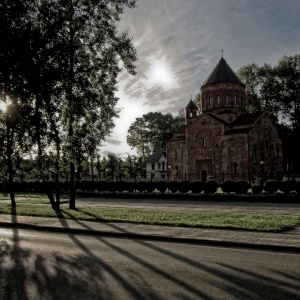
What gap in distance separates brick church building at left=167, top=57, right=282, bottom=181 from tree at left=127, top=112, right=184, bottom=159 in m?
32.9

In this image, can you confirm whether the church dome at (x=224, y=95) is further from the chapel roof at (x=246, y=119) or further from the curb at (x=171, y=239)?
the curb at (x=171, y=239)

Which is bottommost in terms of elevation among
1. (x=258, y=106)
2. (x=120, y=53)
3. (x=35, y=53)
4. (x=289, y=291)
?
(x=289, y=291)

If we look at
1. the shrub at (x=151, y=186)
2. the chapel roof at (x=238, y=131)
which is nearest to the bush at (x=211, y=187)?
the shrub at (x=151, y=186)

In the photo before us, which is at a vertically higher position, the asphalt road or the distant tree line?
the distant tree line

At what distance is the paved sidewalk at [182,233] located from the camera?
8125 mm

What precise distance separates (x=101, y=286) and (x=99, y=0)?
49.5ft

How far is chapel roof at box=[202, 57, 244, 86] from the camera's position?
49.8m

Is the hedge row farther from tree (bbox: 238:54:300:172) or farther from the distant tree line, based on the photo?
tree (bbox: 238:54:300:172)

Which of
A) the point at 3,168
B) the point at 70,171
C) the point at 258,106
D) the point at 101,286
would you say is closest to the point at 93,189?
the point at 3,168

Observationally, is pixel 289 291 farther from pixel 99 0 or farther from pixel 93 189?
pixel 93 189

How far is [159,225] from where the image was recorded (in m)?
11.4

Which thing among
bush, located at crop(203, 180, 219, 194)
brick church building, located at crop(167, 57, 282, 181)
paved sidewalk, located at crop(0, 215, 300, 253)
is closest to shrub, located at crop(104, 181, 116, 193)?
bush, located at crop(203, 180, 219, 194)

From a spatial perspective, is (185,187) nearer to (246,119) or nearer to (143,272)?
(143,272)

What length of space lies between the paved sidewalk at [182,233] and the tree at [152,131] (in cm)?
7371
